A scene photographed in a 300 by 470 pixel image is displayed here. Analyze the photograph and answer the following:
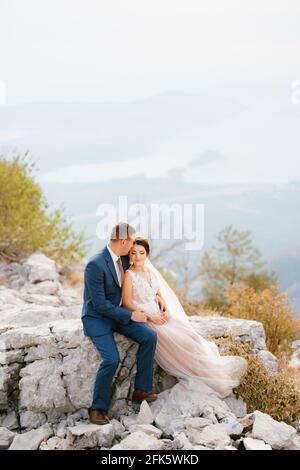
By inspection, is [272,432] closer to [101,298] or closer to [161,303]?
[161,303]

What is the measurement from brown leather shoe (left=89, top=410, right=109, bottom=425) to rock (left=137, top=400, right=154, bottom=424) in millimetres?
392

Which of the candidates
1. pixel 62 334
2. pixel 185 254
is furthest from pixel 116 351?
pixel 185 254

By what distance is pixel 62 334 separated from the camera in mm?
8039

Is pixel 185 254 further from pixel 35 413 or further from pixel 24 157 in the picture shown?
pixel 35 413

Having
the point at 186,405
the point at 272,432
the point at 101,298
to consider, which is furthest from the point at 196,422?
the point at 101,298

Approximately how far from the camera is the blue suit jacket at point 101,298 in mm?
7480

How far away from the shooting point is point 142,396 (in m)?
7.79

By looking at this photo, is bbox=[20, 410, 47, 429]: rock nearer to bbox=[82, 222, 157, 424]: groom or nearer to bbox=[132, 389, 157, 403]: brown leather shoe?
bbox=[82, 222, 157, 424]: groom

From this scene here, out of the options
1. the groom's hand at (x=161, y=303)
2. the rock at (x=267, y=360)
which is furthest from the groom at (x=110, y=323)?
the rock at (x=267, y=360)

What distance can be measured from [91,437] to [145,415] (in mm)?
702

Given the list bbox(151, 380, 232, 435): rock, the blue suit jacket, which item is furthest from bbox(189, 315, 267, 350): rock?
the blue suit jacket

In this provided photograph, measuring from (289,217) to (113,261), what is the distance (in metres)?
155
